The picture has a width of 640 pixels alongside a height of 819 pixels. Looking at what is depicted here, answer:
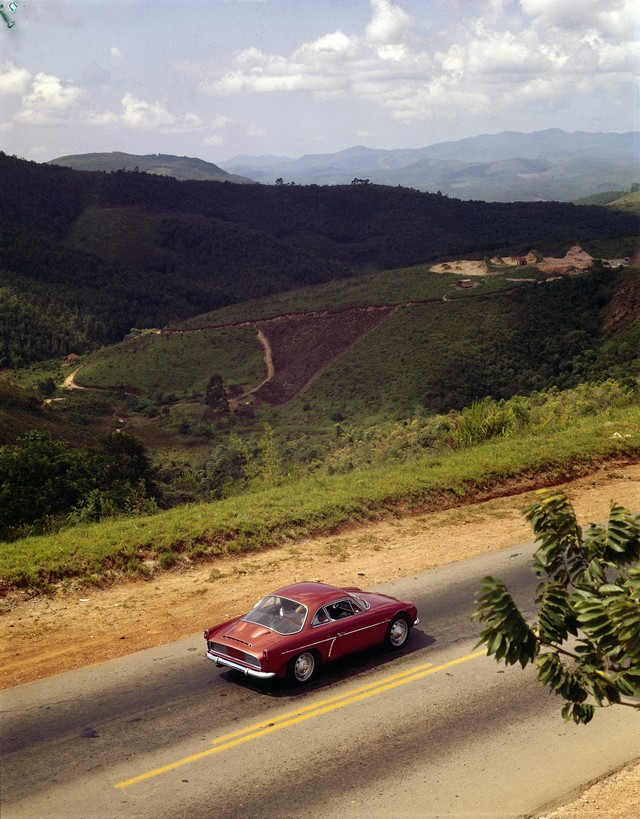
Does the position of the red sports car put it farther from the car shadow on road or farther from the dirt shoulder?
the dirt shoulder

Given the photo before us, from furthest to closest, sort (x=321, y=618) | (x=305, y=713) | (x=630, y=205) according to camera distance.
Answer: (x=630, y=205) < (x=321, y=618) < (x=305, y=713)

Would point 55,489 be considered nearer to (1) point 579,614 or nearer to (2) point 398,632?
(2) point 398,632

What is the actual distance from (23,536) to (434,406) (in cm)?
4182

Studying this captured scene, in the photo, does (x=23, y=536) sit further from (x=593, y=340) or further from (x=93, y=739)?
(x=593, y=340)

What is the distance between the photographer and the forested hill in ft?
327

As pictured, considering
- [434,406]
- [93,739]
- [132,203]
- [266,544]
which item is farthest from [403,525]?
[132,203]

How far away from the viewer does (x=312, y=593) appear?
38.3 feet

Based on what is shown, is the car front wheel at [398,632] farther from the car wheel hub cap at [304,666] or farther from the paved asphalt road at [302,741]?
the car wheel hub cap at [304,666]

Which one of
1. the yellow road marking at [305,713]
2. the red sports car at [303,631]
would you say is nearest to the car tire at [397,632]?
the red sports car at [303,631]

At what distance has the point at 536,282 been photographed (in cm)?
7256

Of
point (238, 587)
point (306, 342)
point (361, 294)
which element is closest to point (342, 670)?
point (238, 587)

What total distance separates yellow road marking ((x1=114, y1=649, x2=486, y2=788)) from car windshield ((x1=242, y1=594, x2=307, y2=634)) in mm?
1082

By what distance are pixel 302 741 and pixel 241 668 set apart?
1.50 meters

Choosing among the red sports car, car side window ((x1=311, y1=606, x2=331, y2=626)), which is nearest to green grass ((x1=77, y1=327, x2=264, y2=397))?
the red sports car
